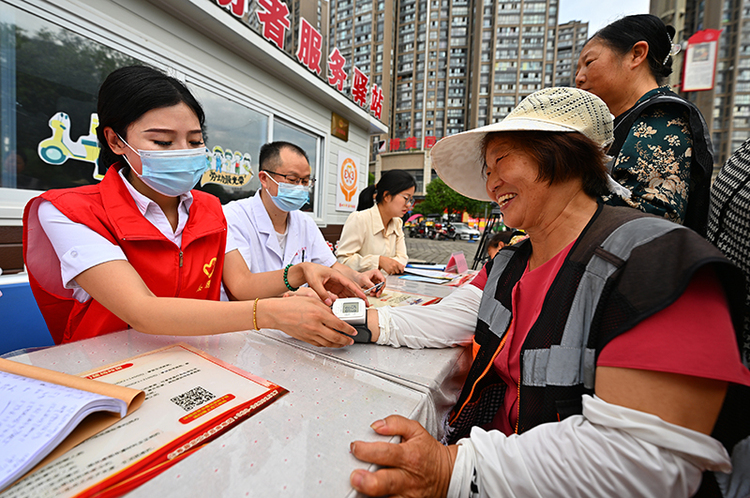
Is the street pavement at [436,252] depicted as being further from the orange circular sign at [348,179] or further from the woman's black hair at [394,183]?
the woman's black hair at [394,183]

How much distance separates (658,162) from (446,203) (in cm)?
3544

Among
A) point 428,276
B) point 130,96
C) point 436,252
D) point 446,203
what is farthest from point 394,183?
point 446,203

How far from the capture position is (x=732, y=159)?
102 cm

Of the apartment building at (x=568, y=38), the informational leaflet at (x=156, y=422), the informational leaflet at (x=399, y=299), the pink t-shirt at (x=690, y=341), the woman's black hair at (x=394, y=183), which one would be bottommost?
the informational leaflet at (x=156, y=422)

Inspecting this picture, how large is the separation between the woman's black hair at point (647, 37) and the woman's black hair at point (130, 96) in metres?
2.19

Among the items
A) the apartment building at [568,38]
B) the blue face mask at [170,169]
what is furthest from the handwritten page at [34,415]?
the apartment building at [568,38]

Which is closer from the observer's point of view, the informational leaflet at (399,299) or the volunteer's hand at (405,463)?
the volunteer's hand at (405,463)

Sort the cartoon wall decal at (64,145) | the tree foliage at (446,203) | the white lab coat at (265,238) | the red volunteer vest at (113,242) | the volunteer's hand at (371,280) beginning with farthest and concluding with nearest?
the tree foliage at (446,203) → the cartoon wall decal at (64,145) → the white lab coat at (265,238) → the volunteer's hand at (371,280) → the red volunteer vest at (113,242)

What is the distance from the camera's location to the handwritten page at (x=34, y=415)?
559 millimetres

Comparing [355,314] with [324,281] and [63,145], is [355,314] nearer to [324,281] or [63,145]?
[324,281]

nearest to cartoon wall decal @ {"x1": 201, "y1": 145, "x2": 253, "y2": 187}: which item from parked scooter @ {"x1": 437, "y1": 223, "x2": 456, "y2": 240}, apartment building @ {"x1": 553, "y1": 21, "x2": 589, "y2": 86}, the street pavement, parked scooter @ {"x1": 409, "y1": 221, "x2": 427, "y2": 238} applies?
the street pavement

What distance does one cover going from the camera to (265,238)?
8.27 feet

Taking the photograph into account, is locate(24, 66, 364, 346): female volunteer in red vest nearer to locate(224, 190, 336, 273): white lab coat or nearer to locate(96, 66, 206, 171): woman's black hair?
locate(96, 66, 206, 171): woman's black hair

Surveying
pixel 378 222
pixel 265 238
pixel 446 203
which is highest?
pixel 446 203
